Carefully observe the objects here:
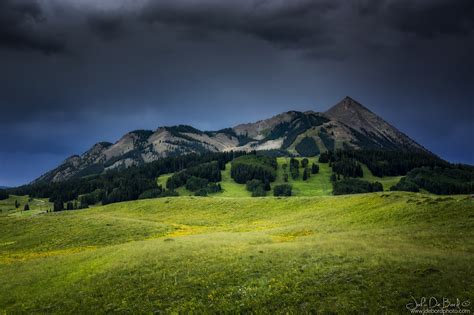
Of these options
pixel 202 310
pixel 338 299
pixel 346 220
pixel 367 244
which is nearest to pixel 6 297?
pixel 202 310

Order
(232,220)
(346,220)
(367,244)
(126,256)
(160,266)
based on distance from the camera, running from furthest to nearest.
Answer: (232,220) → (346,220) → (126,256) → (367,244) → (160,266)

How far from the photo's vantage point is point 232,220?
3398 inches

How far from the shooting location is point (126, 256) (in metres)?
38.2

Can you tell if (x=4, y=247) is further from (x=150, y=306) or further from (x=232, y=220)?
(x=150, y=306)

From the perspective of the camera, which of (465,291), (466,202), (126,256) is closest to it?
(465,291)

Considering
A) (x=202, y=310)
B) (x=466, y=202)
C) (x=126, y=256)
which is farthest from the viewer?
(x=466, y=202)

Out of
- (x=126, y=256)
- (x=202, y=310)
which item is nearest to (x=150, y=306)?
(x=202, y=310)

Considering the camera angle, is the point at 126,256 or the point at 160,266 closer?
the point at 160,266

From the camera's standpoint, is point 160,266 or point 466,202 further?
point 466,202

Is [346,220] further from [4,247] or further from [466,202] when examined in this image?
[4,247]

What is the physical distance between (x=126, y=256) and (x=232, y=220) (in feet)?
163

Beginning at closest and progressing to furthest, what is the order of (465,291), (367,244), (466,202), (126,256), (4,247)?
A: (465,291)
(367,244)
(126,256)
(466,202)
(4,247)

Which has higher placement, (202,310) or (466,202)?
(466,202)

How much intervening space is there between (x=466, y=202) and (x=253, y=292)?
43524mm
